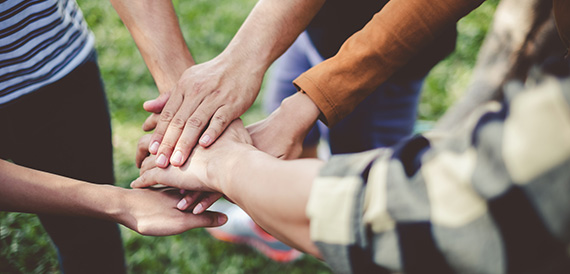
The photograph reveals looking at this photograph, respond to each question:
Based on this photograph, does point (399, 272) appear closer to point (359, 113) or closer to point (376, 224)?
point (376, 224)

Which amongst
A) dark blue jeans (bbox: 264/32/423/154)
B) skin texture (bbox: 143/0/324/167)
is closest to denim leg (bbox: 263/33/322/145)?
dark blue jeans (bbox: 264/32/423/154)

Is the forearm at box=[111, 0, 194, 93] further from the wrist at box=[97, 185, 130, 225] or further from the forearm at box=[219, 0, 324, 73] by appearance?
A: the wrist at box=[97, 185, 130, 225]

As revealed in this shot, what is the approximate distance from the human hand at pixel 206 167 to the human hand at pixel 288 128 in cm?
7

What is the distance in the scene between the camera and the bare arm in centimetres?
120

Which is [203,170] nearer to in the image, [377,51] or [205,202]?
[205,202]

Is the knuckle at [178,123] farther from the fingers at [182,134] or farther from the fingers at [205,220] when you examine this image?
the fingers at [205,220]

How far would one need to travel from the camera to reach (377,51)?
4.51ft

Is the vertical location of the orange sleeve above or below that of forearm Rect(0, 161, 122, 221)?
above

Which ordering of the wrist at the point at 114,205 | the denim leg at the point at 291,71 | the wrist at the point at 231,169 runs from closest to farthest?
1. the wrist at the point at 231,169
2. the wrist at the point at 114,205
3. the denim leg at the point at 291,71

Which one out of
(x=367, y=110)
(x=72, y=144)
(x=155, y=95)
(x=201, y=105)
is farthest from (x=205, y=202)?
(x=155, y=95)

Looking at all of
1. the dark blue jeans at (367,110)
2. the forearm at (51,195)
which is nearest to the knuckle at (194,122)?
the forearm at (51,195)

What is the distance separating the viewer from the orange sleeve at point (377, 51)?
4.39 ft

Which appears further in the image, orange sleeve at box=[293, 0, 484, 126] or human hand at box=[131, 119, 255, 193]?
orange sleeve at box=[293, 0, 484, 126]

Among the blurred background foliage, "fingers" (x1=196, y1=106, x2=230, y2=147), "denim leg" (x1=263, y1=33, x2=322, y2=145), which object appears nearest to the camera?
"fingers" (x1=196, y1=106, x2=230, y2=147)
